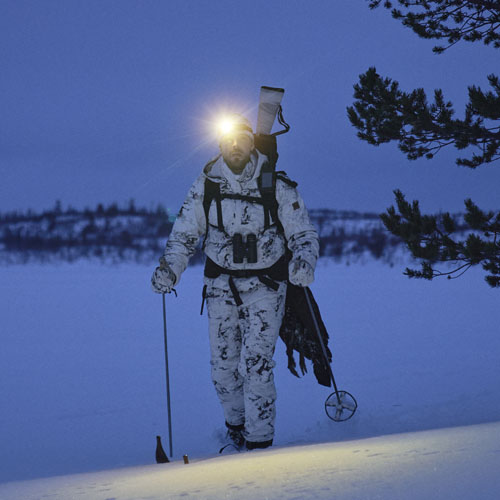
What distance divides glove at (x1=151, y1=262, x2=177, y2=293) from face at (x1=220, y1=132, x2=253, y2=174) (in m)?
0.87

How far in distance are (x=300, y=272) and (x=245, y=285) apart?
0.42 metres

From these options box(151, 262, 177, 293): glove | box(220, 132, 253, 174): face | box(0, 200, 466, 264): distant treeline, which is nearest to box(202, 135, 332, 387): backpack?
box(220, 132, 253, 174): face

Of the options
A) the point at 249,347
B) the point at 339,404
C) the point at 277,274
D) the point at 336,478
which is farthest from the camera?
the point at 339,404

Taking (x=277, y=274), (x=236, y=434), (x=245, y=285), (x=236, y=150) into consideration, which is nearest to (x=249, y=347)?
(x=245, y=285)

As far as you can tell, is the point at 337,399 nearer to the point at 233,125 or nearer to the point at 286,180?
the point at 286,180

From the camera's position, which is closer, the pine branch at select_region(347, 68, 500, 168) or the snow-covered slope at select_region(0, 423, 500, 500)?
the snow-covered slope at select_region(0, 423, 500, 500)

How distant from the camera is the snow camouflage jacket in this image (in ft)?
11.9

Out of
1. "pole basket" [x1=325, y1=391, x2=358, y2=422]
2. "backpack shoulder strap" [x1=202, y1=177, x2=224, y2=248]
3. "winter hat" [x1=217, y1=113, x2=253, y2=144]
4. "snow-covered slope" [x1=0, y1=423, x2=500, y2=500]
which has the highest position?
"winter hat" [x1=217, y1=113, x2=253, y2=144]

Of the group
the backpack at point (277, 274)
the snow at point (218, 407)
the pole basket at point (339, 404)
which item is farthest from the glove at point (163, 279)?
the pole basket at point (339, 404)

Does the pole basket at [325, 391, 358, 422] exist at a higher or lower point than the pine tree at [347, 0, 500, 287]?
lower

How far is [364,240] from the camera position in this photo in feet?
90.7

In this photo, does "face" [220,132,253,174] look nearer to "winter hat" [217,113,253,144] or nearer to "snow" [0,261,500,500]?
"winter hat" [217,113,253,144]

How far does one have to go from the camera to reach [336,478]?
5.89 feet

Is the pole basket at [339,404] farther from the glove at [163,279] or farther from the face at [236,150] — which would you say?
the face at [236,150]
